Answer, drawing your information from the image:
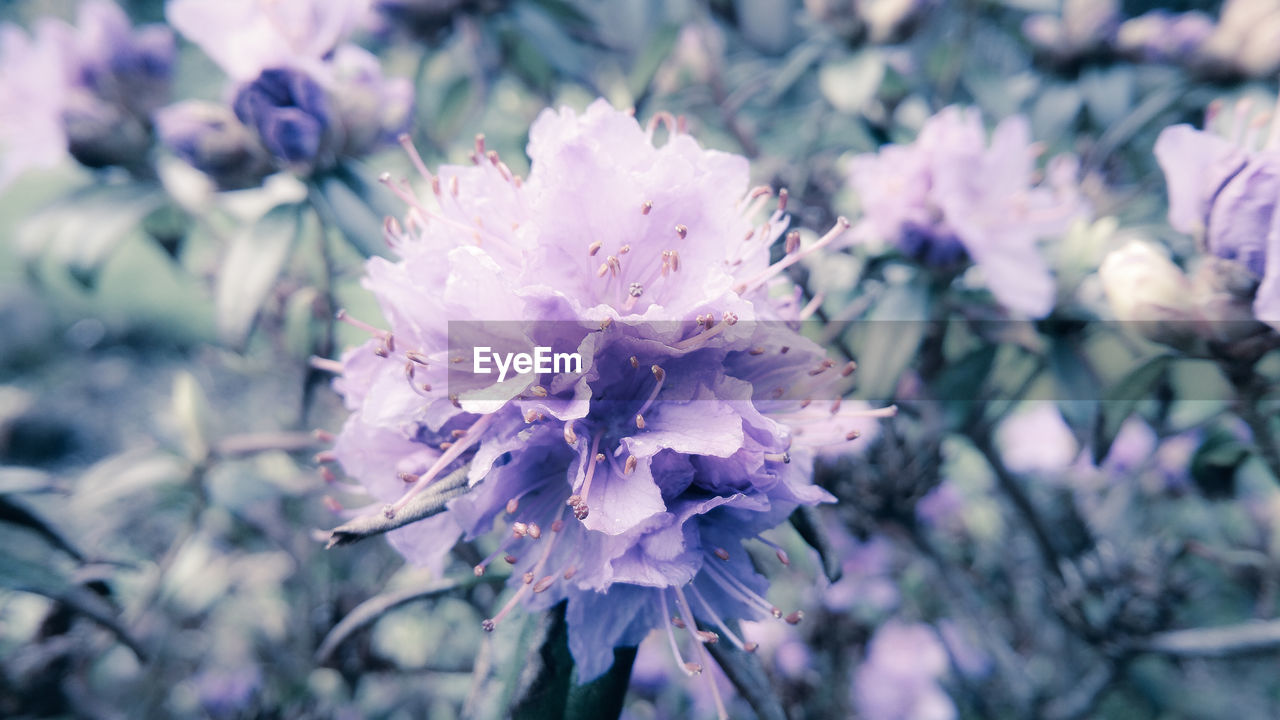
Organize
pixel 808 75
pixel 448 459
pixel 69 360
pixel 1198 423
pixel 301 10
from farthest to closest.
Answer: pixel 69 360
pixel 808 75
pixel 1198 423
pixel 301 10
pixel 448 459

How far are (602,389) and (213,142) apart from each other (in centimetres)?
84

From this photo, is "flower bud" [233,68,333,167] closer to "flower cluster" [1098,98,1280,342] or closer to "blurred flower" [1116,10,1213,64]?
"flower cluster" [1098,98,1280,342]

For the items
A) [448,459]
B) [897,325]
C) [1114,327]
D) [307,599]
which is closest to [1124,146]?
[1114,327]

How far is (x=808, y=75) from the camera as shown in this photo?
1652 millimetres

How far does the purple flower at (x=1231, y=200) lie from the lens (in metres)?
0.78

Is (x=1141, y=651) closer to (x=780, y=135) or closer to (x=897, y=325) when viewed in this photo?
(x=897, y=325)

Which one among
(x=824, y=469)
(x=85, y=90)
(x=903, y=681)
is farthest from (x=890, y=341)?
(x=85, y=90)

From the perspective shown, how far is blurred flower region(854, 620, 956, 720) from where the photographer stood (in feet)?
6.04

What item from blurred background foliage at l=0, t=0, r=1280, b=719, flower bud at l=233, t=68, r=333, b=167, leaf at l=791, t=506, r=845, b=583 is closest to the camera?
leaf at l=791, t=506, r=845, b=583

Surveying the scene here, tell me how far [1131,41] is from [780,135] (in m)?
0.75

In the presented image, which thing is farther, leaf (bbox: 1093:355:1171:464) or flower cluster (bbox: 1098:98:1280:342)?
leaf (bbox: 1093:355:1171:464)

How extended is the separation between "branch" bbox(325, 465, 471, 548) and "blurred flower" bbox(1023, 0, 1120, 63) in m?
1.60

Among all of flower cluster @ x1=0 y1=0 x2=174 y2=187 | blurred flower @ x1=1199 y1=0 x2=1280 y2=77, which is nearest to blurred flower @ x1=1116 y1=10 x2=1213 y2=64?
blurred flower @ x1=1199 y1=0 x2=1280 y2=77

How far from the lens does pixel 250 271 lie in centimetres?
110
